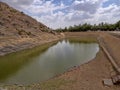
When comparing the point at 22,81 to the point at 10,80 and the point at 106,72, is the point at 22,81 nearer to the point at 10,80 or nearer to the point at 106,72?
the point at 10,80

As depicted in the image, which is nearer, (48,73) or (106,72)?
(106,72)

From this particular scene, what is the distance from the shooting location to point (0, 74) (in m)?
20.9

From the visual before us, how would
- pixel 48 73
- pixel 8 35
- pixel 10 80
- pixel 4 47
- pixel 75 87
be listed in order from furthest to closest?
pixel 8 35 → pixel 4 47 → pixel 48 73 → pixel 10 80 → pixel 75 87

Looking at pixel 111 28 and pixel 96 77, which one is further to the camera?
pixel 111 28

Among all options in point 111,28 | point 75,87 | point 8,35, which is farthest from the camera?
point 111,28

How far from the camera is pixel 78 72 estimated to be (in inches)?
748

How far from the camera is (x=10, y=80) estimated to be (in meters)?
18.4

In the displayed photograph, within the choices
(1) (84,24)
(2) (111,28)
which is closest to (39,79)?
(2) (111,28)

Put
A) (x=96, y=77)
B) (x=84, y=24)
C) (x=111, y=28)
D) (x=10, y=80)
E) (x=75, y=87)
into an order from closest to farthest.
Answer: (x=75, y=87), (x=96, y=77), (x=10, y=80), (x=111, y=28), (x=84, y=24)

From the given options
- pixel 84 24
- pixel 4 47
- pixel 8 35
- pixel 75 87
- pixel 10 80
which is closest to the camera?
pixel 75 87

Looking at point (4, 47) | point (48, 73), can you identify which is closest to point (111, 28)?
point (4, 47)

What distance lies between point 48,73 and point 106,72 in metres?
5.51

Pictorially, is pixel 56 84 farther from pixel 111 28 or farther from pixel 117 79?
pixel 111 28

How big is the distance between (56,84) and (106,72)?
218 inches
